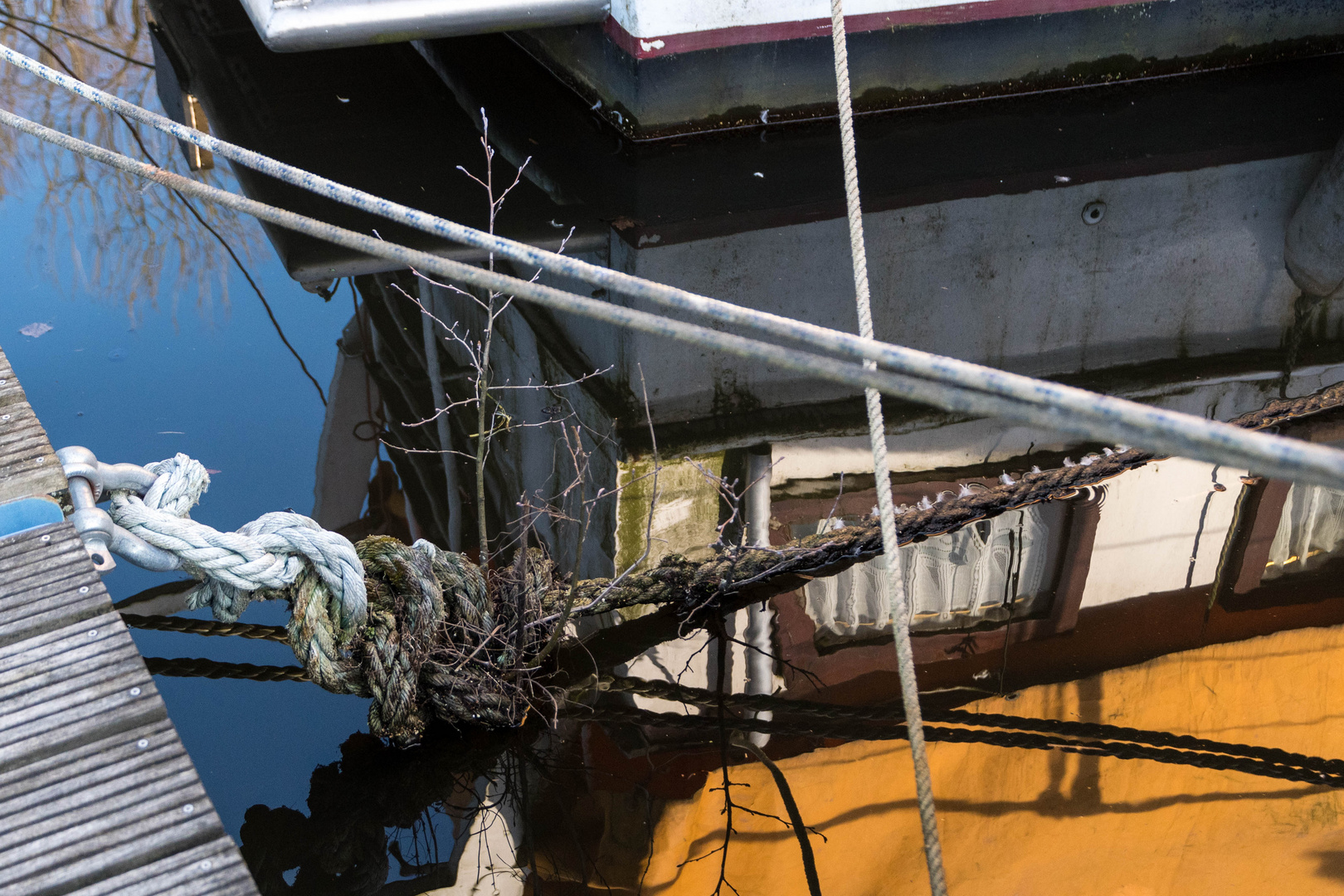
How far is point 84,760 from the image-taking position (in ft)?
5.02

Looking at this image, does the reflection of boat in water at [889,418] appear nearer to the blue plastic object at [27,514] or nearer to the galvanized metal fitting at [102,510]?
the galvanized metal fitting at [102,510]

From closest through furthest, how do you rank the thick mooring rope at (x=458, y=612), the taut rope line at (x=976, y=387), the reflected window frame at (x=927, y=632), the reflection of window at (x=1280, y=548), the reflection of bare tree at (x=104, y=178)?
1. the taut rope line at (x=976, y=387)
2. the thick mooring rope at (x=458, y=612)
3. the reflected window frame at (x=927, y=632)
4. the reflection of window at (x=1280, y=548)
5. the reflection of bare tree at (x=104, y=178)

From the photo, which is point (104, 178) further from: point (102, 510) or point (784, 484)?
point (102, 510)

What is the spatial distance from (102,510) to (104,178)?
14.4 ft

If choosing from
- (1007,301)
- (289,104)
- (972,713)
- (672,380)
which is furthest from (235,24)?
(972,713)

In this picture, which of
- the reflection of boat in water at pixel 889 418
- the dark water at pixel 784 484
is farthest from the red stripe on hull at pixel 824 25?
the dark water at pixel 784 484

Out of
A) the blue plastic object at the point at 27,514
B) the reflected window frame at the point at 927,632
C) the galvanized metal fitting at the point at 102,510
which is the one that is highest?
the reflected window frame at the point at 927,632

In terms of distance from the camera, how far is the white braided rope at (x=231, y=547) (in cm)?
226

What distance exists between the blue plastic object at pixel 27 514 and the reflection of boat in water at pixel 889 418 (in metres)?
1.00

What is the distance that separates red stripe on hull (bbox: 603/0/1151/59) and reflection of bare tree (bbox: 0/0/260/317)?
226 centimetres

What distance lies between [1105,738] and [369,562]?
6.40ft

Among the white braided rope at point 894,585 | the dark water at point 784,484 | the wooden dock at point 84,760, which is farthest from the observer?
the dark water at point 784,484

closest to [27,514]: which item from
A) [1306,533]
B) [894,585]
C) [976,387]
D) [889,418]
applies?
[894,585]

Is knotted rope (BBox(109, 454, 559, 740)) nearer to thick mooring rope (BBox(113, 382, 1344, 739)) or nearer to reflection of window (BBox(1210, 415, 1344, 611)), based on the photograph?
thick mooring rope (BBox(113, 382, 1344, 739))
